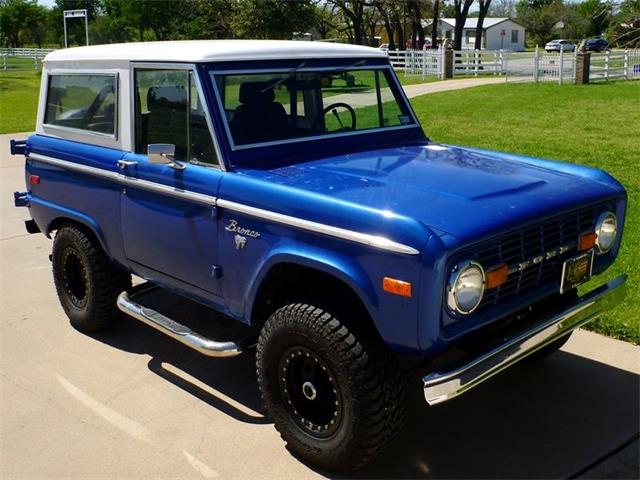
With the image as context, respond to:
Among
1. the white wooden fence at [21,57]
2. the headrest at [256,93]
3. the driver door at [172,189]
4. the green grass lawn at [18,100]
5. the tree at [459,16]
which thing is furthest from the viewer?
the tree at [459,16]

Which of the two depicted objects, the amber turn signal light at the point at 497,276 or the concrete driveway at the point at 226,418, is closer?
the amber turn signal light at the point at 497,276

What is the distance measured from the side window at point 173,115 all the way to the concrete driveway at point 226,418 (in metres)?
1.36

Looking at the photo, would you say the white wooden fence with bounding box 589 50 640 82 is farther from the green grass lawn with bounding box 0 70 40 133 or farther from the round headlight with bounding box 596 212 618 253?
the round headlight with bounding box 596 212 618 253

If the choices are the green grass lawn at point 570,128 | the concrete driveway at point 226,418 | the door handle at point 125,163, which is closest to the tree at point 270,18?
the green grass lawn at point 570,128

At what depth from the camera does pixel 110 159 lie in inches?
173

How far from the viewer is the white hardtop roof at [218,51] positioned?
12.9 ft

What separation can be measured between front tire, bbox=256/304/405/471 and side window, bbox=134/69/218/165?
1.05m

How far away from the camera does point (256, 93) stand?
4062 mm

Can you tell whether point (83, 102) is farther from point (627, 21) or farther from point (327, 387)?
point (627, 21)

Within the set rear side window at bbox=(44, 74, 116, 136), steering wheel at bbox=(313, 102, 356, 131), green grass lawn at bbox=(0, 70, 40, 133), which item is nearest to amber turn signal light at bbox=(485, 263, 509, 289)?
steering wheel at bbox=(313, 102, 356, 131)

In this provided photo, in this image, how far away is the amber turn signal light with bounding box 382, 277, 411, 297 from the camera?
9.39ft

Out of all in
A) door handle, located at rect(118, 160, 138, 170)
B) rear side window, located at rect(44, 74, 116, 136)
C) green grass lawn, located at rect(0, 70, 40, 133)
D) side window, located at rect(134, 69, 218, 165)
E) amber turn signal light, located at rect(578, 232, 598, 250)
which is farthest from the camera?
green grass lawn, located at rect(0, 70, 40, 133)

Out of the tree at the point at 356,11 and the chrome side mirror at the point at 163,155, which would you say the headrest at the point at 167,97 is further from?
the tree at the point at 356,11

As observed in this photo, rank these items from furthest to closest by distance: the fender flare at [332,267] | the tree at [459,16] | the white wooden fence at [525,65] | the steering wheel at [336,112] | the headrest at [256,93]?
the tree at [459,16]
the white wooden fence at [525,65]
the steering wheel at [336,112]
the headrest at [256,93]
the fender flare at [332,267]
